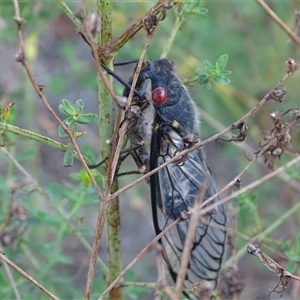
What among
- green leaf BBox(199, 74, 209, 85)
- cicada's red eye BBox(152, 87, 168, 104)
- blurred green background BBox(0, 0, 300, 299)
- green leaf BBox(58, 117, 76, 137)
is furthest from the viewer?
blurred green background BBox(0, 0, 300, 299)

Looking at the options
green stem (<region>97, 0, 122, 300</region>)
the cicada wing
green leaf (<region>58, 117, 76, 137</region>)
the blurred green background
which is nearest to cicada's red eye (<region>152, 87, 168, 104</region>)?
the cicada wing

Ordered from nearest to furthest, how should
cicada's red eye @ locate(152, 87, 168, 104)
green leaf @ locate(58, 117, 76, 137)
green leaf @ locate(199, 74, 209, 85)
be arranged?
green leaf @ locate(58, 117, 76, 137) < green leaf @ locate(199, 74, 209, 85) < cicada's red eye @ locate(152, 87, 168, 104)

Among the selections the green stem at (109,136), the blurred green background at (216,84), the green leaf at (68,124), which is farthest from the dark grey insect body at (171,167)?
the blurred green background at (216,84)

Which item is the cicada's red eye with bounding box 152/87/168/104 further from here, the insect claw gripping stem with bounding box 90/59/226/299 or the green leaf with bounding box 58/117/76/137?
the green leaf with bounding box 58/117/76/137

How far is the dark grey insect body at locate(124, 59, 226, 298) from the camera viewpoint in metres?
2.53

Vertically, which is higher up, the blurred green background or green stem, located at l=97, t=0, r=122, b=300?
the blurred green background

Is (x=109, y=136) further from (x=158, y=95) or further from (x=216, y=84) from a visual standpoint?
(x=216, y=84)

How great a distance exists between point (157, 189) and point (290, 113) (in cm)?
71

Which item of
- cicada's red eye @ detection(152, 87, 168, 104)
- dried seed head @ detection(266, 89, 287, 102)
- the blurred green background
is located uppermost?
the blurred green background

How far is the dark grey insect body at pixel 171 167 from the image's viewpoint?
8.29 ft

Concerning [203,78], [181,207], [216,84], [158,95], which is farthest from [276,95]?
[216,84]

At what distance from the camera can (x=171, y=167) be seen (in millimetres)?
2578

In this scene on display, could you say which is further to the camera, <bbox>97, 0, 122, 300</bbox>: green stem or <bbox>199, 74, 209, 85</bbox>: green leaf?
<bbox>199, 74, 209, 85</bbox>: green leaf

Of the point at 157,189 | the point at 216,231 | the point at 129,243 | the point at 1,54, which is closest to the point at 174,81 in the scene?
the point at 157,189
